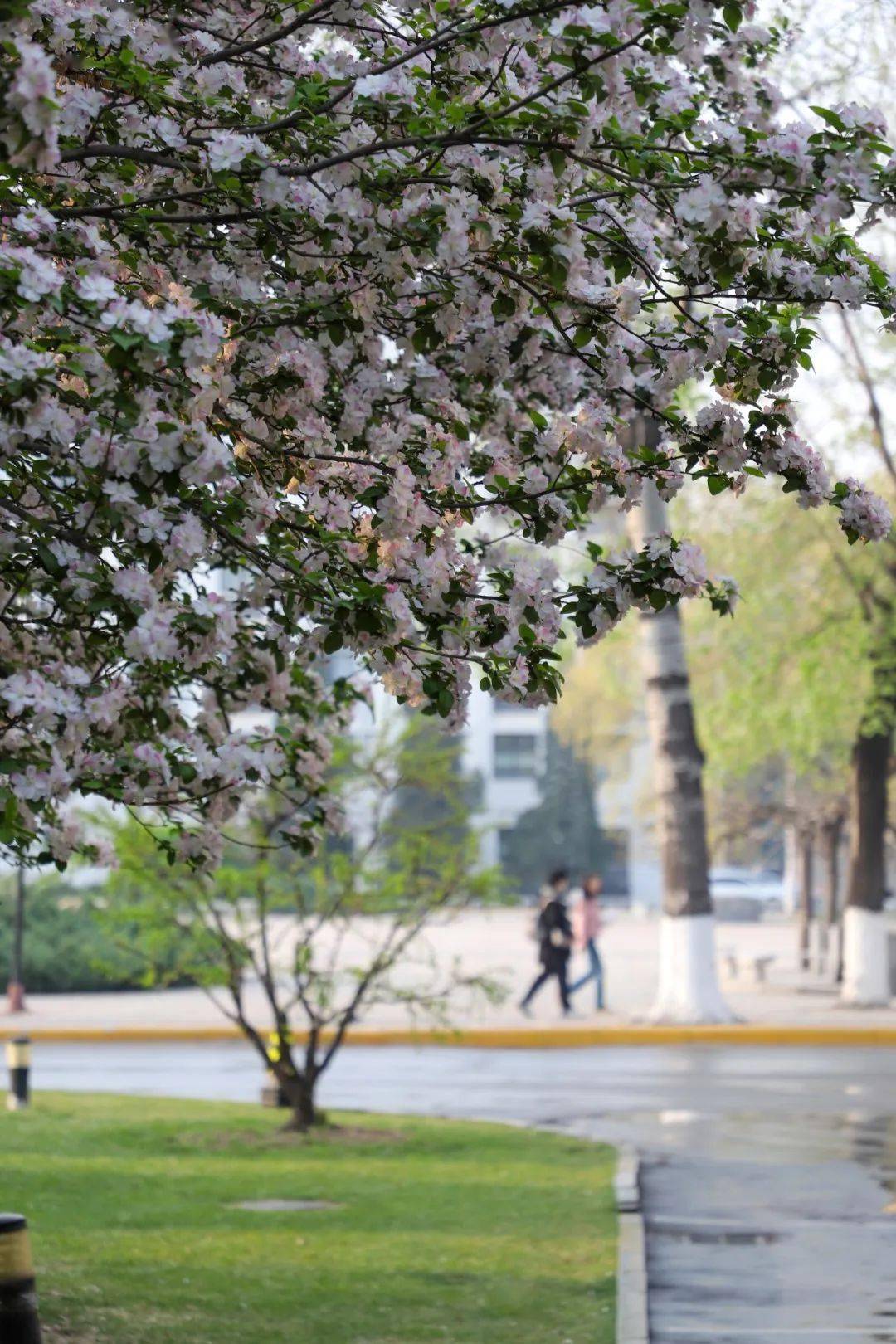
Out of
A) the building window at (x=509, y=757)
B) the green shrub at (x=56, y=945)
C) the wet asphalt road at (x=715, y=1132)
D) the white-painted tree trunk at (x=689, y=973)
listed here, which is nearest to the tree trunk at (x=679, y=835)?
the white-painted tree trunk at (x=689, y=973)

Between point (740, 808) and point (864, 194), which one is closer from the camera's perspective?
point (864, 194)

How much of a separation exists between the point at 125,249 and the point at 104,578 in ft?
4.16

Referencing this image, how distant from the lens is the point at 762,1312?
920 centimetres

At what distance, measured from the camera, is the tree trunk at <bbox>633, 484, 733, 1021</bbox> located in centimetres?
2322

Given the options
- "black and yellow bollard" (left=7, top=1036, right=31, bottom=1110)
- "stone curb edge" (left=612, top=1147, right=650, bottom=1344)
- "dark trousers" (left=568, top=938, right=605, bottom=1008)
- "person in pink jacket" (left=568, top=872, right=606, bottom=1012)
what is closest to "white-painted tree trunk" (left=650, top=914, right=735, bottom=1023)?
"person in pink jacket" (left=568, top=872, right=606, bottom=1012)

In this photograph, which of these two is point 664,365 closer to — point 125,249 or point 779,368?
point 779,368

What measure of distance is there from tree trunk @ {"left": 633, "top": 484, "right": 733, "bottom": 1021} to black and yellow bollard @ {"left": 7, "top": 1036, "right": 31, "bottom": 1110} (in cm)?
824

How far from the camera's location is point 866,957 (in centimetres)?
2612

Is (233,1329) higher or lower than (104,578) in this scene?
lower

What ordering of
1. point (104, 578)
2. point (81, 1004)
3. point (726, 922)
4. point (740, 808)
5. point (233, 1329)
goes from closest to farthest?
1. point (104, 578)
2. point (233, 1329)
3. point (81, 1004)
4. point (740, 808)
5. point (726, 922)

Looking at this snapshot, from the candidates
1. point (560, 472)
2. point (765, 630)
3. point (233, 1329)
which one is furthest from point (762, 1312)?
point (765, 630)

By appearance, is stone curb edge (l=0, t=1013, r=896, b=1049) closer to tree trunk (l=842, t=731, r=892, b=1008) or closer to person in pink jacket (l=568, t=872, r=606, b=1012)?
person in pink jacket (l=568, t=872, r=606, b=1012)

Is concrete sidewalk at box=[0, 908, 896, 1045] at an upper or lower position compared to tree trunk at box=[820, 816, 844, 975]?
lower

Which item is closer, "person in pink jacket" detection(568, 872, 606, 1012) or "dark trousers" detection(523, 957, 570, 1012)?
"dark trousers" detection(523, 957, 570, 1012)
